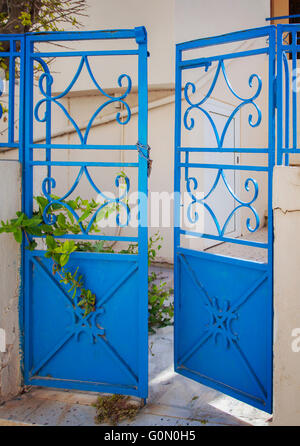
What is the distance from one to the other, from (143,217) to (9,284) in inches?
40.4

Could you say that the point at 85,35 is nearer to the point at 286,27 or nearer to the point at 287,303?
the point at 286,27

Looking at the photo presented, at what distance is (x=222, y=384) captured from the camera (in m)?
3.26

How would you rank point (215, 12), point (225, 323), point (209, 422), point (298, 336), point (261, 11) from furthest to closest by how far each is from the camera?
point (261, 11) < point (215, 12) < point (225, 323) < point (209, 422) < point (298, 336)

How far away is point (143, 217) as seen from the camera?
304 centimetres

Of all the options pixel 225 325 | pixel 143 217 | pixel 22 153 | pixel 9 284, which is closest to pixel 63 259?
pixel 9 284

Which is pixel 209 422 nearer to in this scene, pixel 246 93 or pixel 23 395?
pixel 23 395

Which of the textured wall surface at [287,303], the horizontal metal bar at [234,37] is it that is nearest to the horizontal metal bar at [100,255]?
the textured wall surface at [287,303]

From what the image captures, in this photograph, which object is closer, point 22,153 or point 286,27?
point 286,27

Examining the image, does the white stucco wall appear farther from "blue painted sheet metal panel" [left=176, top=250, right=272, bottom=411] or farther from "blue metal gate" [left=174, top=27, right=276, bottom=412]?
"blue painted sheet metal panel" [left=176, top=250, right=272, bottom=411]

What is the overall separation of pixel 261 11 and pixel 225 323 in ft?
20.5

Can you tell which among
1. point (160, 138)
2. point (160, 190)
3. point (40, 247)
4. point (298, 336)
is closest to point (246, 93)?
point (160, 138)

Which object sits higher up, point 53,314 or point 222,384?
point 53,314

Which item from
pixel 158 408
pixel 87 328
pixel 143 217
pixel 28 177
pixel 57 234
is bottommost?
pixel 158 408

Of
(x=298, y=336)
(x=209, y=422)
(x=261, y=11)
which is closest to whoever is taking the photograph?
(x=298, y=336)
